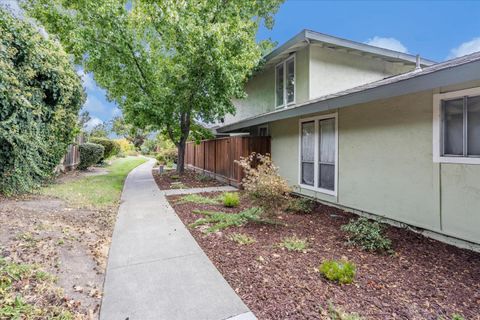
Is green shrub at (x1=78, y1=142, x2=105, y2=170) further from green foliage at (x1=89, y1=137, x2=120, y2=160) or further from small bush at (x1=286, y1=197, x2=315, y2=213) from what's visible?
small bush at (x1=286, y1=197, x2=315, y2=213)

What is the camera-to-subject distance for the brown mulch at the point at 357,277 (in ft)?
9.09

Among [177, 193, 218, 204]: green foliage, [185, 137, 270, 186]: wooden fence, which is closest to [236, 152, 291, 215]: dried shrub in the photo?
[177, 193, 218, 204]: green foliage

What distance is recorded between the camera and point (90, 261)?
148 inches

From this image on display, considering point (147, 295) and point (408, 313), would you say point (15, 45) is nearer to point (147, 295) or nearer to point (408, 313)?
point (147, 295)

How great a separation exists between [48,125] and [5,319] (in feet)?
26.4

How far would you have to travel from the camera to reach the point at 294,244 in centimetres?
448

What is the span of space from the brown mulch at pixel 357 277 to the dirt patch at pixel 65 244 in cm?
164

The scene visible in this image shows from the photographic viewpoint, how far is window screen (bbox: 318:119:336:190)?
23.3 feet

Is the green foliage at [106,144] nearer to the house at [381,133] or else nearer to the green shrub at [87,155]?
the green shrub at [87,155]

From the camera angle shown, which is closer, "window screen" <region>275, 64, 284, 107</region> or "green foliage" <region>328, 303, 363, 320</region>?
"green foliage" <region>328, 303, 363, 320</region>

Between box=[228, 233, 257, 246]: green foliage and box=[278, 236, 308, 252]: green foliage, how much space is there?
549mm

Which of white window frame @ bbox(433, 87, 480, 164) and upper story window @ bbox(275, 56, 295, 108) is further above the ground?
upper story window @ bbox(275, 56, 295, 108)

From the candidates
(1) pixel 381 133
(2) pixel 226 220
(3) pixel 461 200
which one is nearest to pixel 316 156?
(1) pixel 381 133

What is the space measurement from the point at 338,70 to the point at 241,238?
6.96 metres
